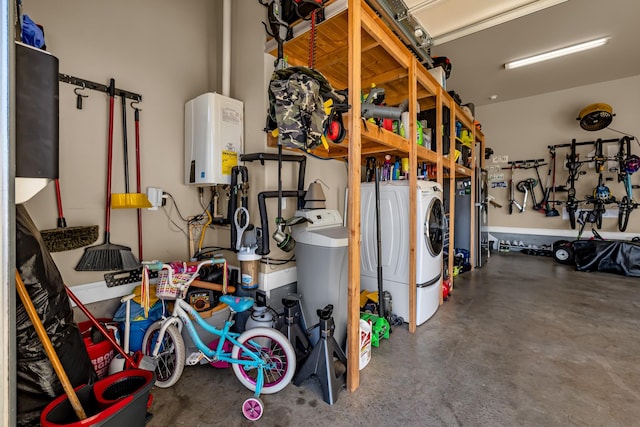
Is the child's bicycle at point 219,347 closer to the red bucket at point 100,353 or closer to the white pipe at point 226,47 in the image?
the red bucket at point 100,353

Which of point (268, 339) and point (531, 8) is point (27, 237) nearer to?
point (268, 339)

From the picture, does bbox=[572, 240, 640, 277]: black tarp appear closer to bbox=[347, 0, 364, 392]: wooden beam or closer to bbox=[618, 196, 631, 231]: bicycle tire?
bbox=[618, 196, 631, 231]: bicycle tire

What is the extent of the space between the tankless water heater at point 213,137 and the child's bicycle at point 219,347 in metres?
0.85

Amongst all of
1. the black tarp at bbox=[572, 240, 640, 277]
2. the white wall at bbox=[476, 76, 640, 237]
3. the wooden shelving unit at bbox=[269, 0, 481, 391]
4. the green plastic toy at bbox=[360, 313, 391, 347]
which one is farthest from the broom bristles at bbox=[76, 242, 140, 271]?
the white wall at bbox=[476, 76, 640, 237]

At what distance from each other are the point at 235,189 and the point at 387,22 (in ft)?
6.30

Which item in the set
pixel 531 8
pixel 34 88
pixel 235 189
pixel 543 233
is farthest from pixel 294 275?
pixel 543 233

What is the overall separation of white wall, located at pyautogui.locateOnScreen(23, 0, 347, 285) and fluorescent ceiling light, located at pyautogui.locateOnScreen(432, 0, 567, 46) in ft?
8.17

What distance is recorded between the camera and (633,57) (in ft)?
15.2

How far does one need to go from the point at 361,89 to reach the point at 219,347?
2.47m

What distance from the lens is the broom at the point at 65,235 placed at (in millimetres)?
1749

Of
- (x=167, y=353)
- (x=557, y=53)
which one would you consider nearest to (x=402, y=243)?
(x=167, y=353)

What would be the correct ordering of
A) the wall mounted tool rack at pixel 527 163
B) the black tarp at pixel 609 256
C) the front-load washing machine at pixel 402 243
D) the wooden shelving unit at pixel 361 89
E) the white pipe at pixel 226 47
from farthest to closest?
the wall mounted tool rack at pixel 527 163 → the black tarp at pixel 609 256 → the front-load washing machine at pixel 402 243 → the white pipe at pixel 226 47 → the wooden shelving unit at pixel 361 89

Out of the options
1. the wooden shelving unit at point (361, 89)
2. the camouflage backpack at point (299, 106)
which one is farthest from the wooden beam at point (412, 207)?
the camouflage backpack at point (299, 106)

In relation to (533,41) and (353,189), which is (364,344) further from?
(533,41)
